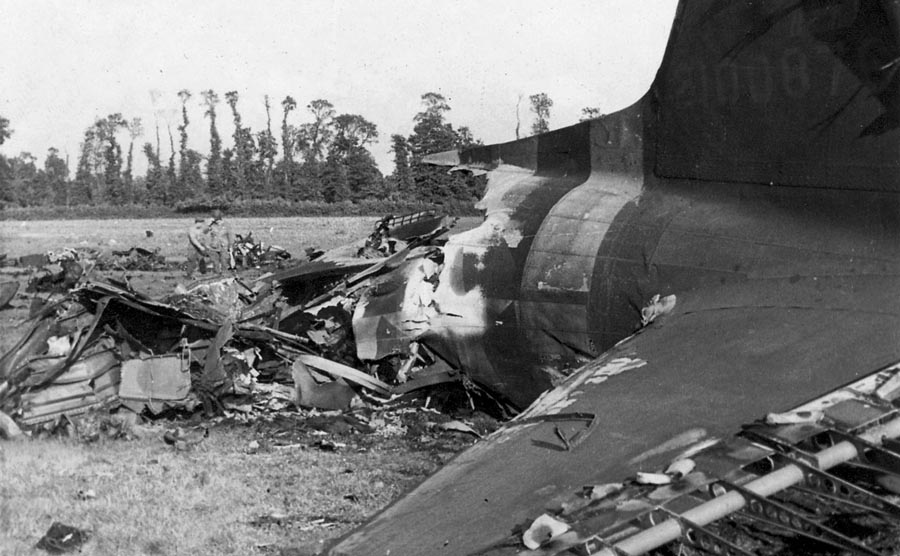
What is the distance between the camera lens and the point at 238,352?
8.64 m

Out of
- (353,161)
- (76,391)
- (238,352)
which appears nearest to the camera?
(76,391)

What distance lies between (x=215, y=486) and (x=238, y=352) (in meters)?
2.56

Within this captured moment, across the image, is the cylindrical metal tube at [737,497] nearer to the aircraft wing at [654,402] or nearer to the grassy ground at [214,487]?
the aircraft wing at [654,402]

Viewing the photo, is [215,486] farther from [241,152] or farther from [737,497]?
[241,152]

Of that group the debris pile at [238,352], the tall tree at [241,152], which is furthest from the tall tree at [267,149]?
the debris pile at [238,352]

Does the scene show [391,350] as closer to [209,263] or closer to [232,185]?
[209,263]

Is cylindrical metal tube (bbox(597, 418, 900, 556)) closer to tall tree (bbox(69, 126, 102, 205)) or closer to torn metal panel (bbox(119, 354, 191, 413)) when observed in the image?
torn metal panel (bbox(119, 354, 191, 413))

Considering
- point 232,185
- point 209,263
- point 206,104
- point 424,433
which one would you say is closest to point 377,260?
point 424,433

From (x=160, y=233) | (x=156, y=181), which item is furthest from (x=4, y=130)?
(x=156, y=181)

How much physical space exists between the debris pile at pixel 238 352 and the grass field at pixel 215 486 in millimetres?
406

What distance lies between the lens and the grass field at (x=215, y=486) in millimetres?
5332

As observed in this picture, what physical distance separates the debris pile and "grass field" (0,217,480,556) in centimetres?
41

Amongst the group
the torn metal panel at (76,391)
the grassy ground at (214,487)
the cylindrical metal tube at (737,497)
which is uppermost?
the cylindrical metal tube at (737,497)

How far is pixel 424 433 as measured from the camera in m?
7.45
